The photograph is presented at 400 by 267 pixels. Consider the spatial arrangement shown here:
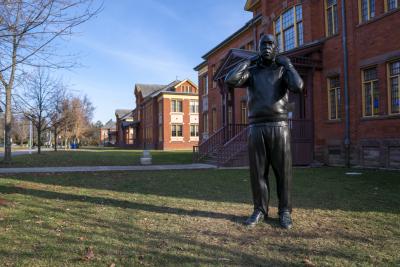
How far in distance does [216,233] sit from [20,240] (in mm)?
2316

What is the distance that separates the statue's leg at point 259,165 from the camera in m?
5.33

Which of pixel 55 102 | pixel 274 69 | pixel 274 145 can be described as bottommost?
pixel 274 145

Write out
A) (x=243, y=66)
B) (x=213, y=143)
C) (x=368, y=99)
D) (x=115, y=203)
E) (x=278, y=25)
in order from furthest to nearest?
(x=278, y=25) < (x=213, y=143) < (x=368, y=99) < (x=115, y=203) < (x=243, y=66)

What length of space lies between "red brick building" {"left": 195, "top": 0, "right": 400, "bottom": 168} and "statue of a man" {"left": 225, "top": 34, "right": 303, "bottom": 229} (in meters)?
9.24

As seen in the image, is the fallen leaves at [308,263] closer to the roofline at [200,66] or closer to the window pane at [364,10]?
the window pane at [364,10]

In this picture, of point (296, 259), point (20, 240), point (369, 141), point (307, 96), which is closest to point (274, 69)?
point (296, 259)

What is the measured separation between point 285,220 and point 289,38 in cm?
1588

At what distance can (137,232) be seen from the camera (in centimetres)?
496

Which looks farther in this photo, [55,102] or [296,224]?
[55,102]

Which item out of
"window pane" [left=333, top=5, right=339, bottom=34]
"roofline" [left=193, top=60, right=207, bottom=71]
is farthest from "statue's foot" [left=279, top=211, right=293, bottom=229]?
"roofline" [left=193, top=60, right=207, bottom=71]

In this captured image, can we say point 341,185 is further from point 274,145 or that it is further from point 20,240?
point 20,240

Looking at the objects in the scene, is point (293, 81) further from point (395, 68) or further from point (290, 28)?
point (290, 28)

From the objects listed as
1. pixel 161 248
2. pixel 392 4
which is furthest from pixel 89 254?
pixel 392 4

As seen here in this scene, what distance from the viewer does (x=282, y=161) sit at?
529 cm
